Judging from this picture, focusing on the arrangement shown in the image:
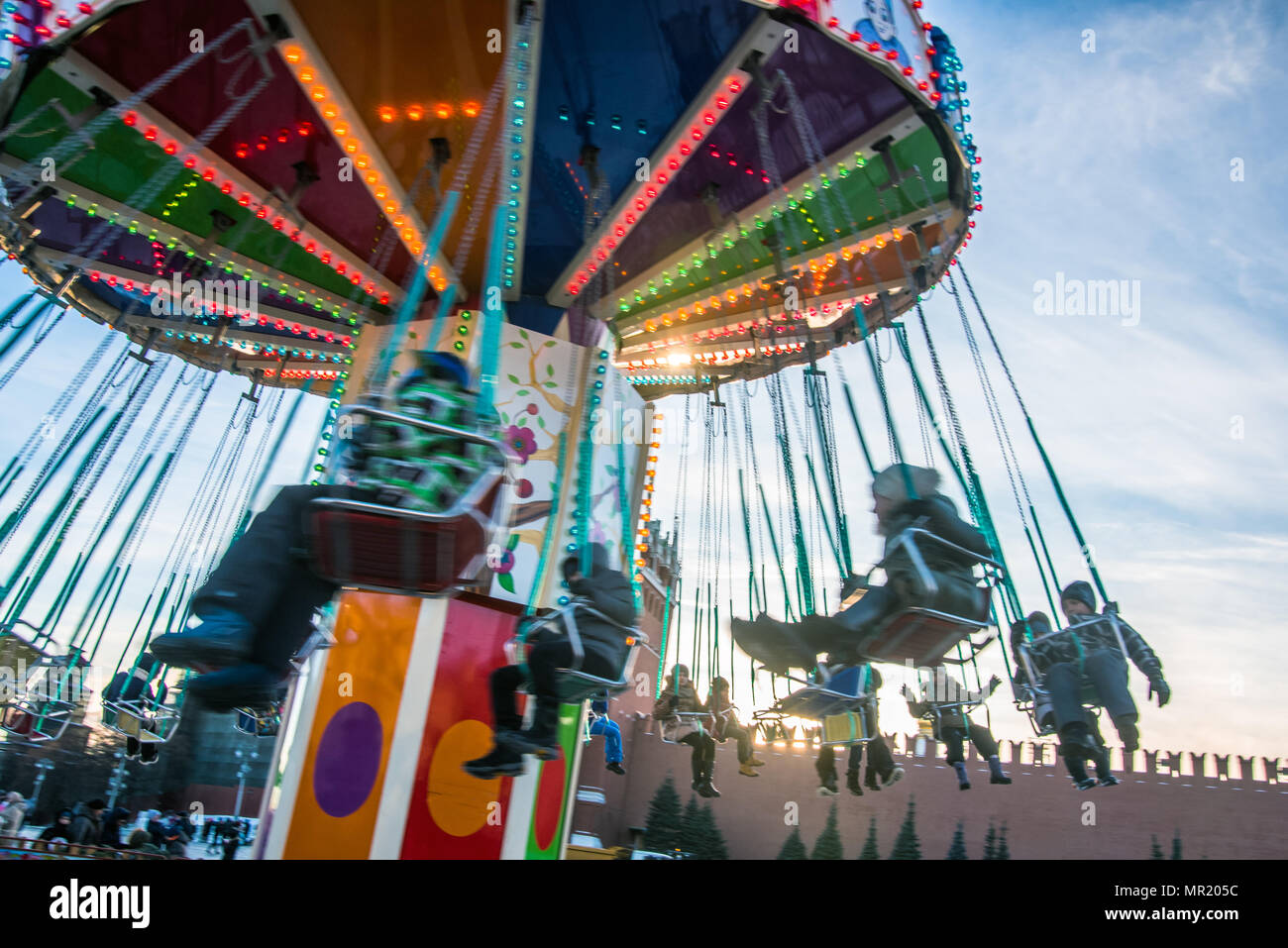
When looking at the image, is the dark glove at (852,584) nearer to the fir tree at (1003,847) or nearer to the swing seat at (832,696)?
the swing seat at (832,696)

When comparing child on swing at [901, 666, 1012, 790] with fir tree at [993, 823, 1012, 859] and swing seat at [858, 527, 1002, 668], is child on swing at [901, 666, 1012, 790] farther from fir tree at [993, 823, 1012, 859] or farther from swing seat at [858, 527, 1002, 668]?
fir tree at [993, 823, 1012, 859]

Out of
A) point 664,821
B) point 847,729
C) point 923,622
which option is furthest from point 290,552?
point 664,821

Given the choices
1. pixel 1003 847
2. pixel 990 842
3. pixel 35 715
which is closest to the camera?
pixel 35 715

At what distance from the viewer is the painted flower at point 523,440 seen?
7.22 metres

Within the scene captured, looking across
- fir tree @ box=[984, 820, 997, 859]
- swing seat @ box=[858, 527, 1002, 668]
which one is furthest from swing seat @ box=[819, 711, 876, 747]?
fir tree @ box=[984, 820, 997, 859]

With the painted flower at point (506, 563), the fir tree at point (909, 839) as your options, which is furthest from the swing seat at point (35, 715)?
the fir tree at point (909, 839)

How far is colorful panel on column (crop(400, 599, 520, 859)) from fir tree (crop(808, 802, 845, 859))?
16650 millimetres

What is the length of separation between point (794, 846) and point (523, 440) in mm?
17762

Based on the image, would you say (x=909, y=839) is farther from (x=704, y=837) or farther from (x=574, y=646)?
(x=574, y=646)

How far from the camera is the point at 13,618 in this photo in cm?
786

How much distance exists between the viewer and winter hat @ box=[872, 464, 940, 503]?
4578 mm

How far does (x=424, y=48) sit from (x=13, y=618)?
21.9 ft

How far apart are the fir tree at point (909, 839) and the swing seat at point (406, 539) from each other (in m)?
19.7

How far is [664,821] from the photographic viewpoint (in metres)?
23.1
